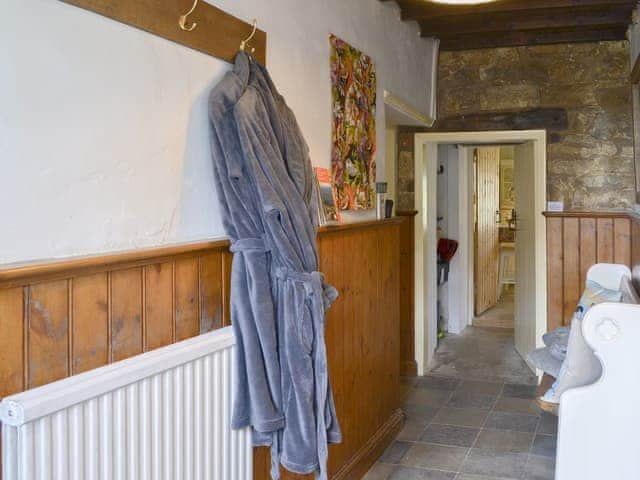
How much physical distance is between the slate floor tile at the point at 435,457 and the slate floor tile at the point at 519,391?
111 centimetres

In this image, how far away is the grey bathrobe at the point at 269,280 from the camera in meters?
1.79

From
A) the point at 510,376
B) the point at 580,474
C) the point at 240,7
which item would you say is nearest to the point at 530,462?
the point at 580,474

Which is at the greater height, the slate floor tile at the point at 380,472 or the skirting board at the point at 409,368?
the skirting board at the point at 409,368

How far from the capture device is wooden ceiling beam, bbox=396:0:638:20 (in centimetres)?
366

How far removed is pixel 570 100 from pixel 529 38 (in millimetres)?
529

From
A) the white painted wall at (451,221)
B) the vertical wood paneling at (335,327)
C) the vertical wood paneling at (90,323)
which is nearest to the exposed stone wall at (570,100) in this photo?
the white painted wall at (451,221)

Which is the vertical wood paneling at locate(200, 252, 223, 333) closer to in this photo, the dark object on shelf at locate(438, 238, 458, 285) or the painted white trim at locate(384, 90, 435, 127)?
the painted white trim at locate(384, 90, 435, 127)

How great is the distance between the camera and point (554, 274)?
4.69 metres

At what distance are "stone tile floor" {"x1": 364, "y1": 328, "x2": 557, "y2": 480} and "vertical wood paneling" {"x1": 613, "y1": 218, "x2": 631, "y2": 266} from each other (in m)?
1.08

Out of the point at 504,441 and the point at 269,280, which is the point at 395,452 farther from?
the point at 269,280

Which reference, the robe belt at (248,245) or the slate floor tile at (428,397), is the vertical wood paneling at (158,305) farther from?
the slate floor tile at (428,397)

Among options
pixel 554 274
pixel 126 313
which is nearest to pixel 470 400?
pixel 554 274

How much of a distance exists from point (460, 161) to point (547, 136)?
1615 millimetres

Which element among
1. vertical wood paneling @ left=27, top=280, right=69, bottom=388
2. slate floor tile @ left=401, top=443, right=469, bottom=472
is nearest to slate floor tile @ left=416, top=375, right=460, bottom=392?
slate floor tile @ left=401, top=443, right=469, bottom=472
